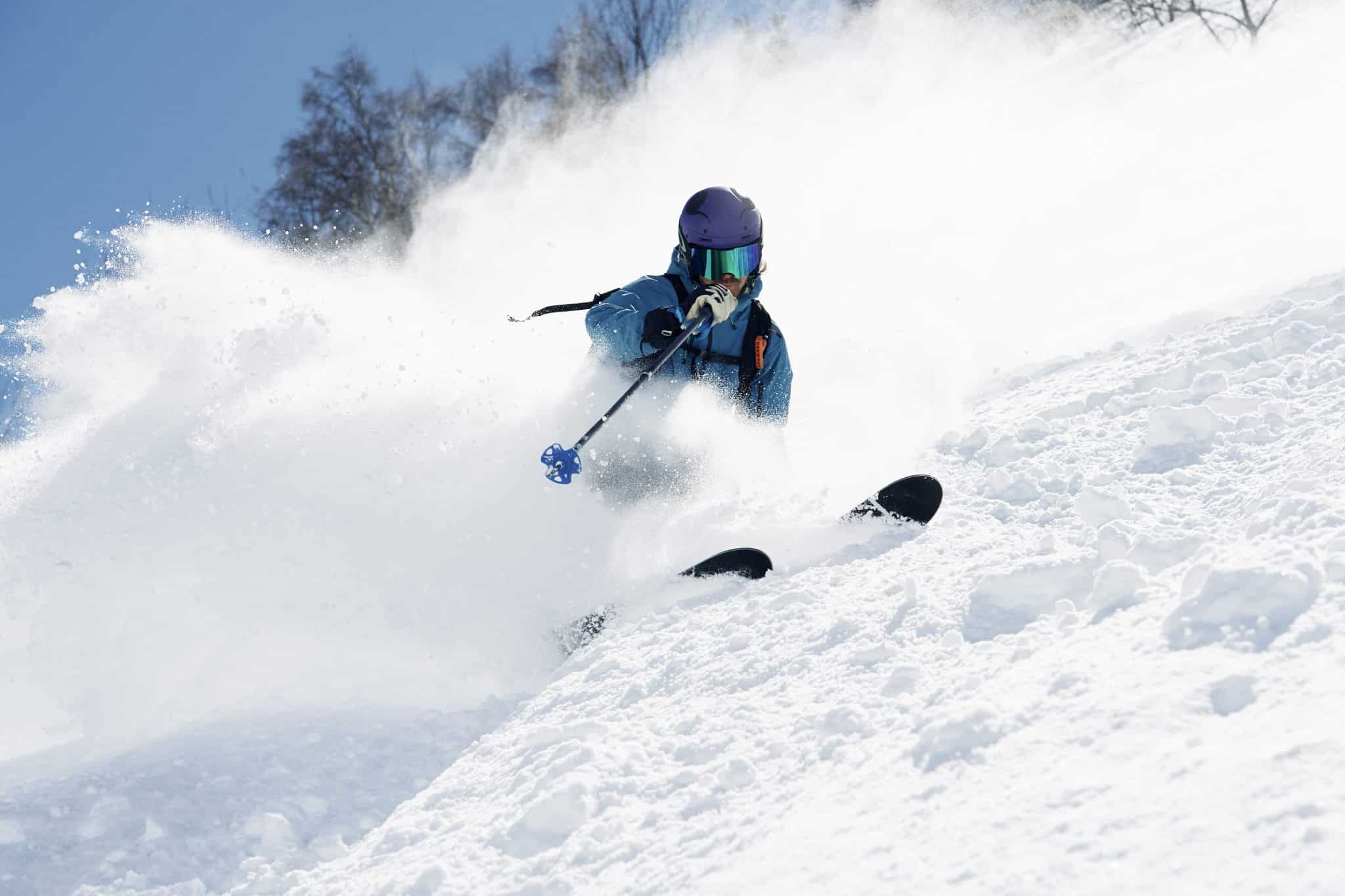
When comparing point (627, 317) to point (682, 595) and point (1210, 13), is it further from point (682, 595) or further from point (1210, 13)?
point (1210, 13)

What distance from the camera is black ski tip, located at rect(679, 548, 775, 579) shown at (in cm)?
363

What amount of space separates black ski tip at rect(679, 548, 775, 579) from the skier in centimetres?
106

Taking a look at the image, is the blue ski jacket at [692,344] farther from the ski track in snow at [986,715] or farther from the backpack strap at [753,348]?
the ski track in snow at [986,715]

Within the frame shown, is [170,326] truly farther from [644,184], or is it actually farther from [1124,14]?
[1124,14]

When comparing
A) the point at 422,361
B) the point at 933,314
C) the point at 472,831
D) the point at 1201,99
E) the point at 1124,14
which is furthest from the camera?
the point at 1124,14

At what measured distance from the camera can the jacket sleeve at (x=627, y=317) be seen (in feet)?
14.6

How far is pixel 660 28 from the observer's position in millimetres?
25969

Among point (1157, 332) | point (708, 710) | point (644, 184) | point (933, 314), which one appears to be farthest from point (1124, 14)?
point (708, 710)

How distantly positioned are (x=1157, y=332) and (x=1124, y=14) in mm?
24166

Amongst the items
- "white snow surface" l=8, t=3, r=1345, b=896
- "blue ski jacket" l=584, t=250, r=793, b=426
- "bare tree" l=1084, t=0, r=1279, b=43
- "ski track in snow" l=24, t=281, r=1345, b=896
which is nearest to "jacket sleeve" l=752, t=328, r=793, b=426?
"blue ski jacket" l=584, t=250, r=793, b=426

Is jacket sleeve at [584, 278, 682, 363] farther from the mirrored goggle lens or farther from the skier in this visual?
the mirrored goggle lens

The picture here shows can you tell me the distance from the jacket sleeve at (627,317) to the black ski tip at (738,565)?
1.13 meters

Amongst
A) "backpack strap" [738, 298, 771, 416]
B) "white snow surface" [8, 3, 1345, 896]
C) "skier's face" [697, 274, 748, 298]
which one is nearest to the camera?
"white snow surface" [8, 3, 1345, 896]

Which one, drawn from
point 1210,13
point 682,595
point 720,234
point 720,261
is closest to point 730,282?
point 720,261
